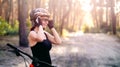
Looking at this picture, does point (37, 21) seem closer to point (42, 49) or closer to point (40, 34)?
point (40, 34)

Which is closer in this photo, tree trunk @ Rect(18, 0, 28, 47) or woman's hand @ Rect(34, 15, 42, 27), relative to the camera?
woman's hand @ Rect(34, 15, 42, 27)

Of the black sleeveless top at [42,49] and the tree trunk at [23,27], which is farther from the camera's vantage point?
the tree trunk at [23,27]

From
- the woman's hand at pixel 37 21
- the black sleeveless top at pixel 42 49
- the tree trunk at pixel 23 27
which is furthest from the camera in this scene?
the tree trunk at pixel 23 27

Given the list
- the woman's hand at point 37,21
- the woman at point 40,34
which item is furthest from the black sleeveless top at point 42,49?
the woman's hand at point 37,21

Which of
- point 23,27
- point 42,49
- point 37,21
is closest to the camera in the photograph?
point 37,21

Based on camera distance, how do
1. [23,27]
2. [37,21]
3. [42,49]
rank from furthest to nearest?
[23,27]
[42,49]
[37,21]

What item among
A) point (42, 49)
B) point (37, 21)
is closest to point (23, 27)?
point (42, 49)

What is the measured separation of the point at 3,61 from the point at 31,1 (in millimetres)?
34287

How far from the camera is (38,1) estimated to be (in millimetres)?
45500

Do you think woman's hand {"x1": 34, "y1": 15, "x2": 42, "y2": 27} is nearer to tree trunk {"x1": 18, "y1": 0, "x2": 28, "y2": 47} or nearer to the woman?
the woman

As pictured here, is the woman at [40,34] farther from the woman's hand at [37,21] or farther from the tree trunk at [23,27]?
the tree trunk at [23,27]

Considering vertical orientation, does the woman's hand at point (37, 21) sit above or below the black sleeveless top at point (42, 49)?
above

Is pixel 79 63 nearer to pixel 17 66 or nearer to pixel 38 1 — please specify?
pixel 17 66

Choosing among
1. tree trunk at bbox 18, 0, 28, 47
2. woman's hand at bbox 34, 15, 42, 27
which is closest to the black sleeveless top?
woman's hand at bbox 34, 15, 42, 27
